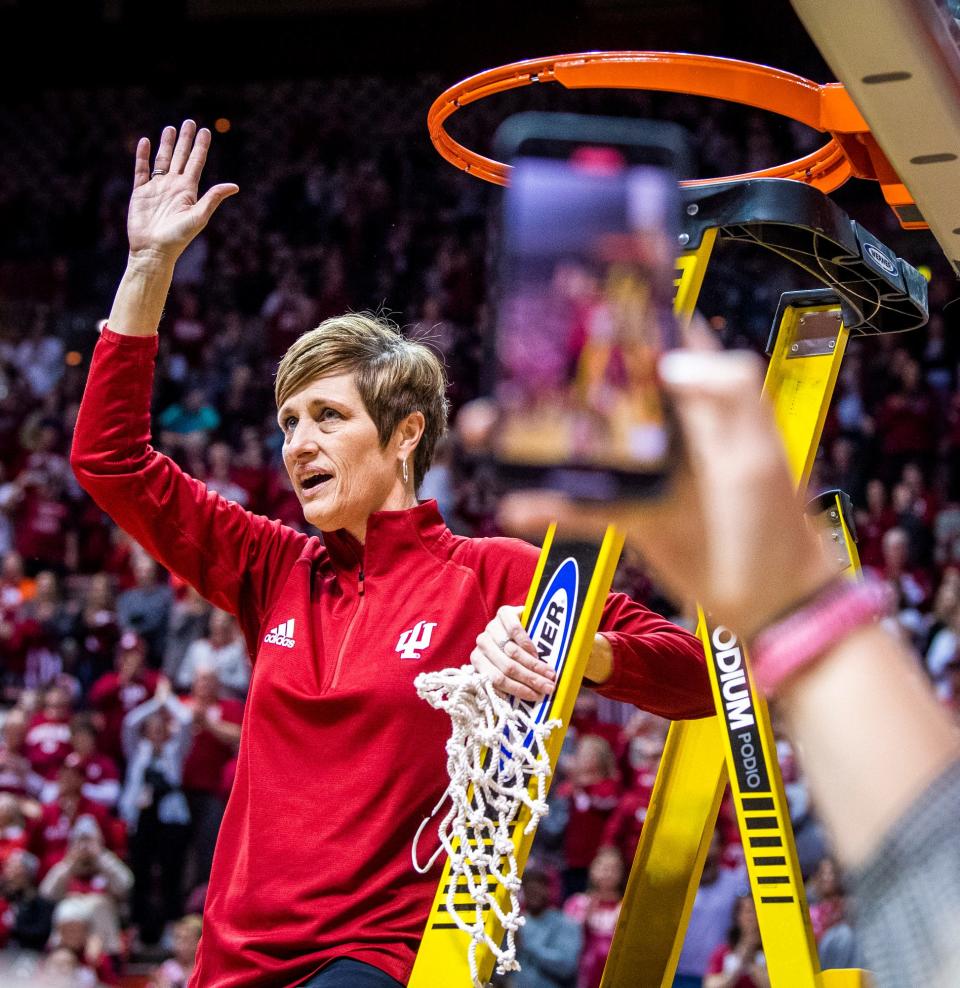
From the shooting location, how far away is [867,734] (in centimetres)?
82

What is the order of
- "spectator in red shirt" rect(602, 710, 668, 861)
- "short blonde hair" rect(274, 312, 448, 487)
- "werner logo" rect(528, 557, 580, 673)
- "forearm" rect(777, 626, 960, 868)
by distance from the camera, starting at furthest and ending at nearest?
"spectator in red shirt" rect(602, 710, 668, 861)
"short blonde hair" rect(274, 312, 448, 487)
"werner logo" rect(528, 557, 580, 673)
"forearm" rect(777, 626, 960, 868)

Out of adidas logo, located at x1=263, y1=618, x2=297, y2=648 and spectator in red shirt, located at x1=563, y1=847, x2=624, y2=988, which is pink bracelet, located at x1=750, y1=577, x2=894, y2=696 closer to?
adidas logo, located at x1=263, y1=618, x2=297, y2=648

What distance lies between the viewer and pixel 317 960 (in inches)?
85.2

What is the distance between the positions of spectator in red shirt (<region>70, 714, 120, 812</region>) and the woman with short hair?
5.72 m

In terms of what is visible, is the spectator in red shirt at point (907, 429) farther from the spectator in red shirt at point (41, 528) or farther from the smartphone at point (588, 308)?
the smartphone at point (588, 308)

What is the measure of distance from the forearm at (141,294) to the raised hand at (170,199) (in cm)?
2

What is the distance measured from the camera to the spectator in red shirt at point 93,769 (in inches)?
314

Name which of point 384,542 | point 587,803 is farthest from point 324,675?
point 587,803

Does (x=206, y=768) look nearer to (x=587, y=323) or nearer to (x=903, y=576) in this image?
(x=903, y=576)

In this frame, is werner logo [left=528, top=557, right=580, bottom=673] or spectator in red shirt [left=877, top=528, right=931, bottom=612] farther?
spectator in red shirt [left=877, top=528, right=931, bottom=612]

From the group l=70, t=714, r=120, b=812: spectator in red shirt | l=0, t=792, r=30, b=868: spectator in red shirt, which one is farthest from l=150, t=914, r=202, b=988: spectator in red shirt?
l=70, t=714, r=120, b=812: spectator in red shirt

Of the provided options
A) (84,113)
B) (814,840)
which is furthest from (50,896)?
(84,113)

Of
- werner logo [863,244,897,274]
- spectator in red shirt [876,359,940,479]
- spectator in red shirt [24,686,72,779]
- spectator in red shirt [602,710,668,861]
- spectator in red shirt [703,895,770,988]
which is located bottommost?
spectator in red shirt [24,686,72,779]

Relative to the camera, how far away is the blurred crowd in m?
6.64
